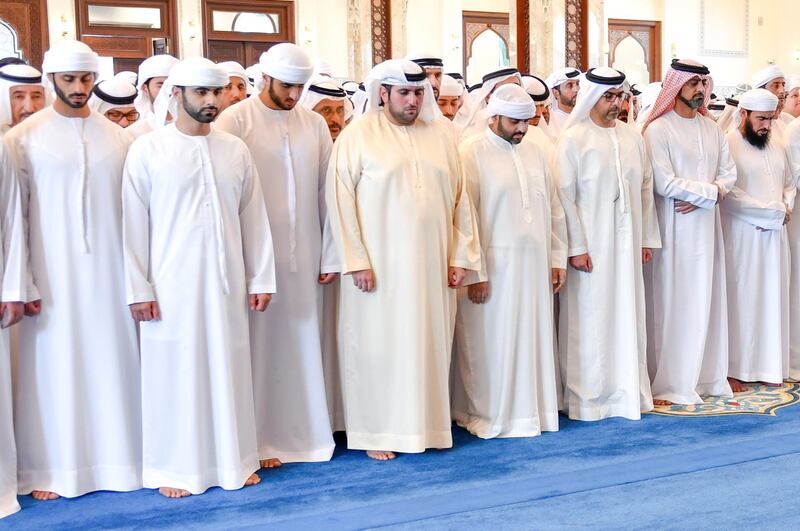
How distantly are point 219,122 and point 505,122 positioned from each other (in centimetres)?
134

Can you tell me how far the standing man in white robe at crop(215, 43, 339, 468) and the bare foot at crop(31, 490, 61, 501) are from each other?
2.80 feet

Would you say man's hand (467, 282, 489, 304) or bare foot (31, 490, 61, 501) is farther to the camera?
man's hand (467, 282, 489, 304)

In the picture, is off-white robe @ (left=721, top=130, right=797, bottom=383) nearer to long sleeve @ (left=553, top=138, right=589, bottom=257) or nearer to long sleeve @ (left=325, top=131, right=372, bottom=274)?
long sleeve @ (left=553, top=138, right=589, bottom=257)

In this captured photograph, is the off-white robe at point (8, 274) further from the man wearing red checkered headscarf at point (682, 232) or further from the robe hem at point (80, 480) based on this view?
the man wearing red checkered headscarf at point (682, 232)

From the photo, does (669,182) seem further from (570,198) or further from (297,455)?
(297,455)

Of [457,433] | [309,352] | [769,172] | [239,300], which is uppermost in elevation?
[769,172]

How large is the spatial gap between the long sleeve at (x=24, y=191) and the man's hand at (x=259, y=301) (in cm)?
82

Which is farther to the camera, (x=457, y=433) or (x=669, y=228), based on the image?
(x=669, y=228)

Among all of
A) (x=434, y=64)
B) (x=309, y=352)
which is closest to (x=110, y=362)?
(x=309, y=352)

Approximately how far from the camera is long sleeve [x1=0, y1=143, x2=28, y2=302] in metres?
3.65

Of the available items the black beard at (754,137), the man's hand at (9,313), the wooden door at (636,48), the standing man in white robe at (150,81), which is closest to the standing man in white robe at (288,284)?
the man's hand at (9,313)

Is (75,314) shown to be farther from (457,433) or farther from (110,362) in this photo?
(457,433)

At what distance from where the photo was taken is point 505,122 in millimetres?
4602

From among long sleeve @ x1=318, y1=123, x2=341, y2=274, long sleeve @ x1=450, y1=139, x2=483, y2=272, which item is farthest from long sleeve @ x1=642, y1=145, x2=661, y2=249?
long sleeve @ x1=318, y1=123, x2=341, y2=274
